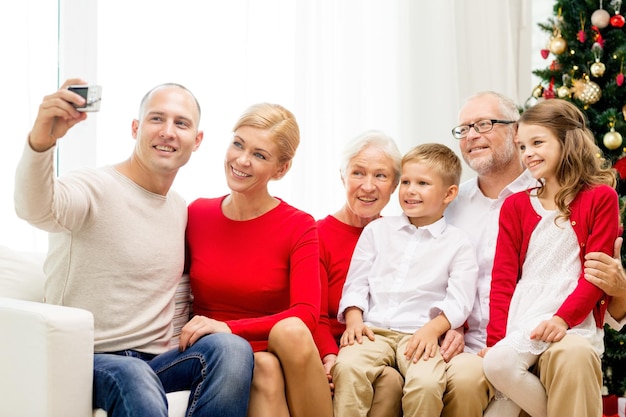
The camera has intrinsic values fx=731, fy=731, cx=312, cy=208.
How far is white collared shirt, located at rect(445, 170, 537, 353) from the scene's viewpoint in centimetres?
237

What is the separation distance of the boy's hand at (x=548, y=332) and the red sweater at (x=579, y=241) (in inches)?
2.0

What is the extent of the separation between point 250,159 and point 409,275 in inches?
25.1

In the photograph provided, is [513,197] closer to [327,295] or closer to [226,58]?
→ [327,295]

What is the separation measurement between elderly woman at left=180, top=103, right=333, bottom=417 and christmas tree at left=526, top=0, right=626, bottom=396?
1448 mm

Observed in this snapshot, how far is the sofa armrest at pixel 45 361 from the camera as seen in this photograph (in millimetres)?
1648

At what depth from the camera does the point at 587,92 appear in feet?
10.0

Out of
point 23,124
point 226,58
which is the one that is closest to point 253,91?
point 226,58

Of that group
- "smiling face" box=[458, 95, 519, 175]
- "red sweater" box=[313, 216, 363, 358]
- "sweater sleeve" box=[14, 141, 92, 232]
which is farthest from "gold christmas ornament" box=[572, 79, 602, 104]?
"sweater sleeve" box=[14, 141, 92, 232]

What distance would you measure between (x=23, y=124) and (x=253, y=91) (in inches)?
40.6

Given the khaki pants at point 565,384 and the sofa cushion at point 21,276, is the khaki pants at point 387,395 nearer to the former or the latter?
the khaki pants at point 565,384

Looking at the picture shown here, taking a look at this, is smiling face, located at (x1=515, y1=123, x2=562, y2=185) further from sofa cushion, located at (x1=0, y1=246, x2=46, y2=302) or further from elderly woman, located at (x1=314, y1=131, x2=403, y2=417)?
sofa cushion, located at (x1=0, y1=246, x2=46, y2=302)

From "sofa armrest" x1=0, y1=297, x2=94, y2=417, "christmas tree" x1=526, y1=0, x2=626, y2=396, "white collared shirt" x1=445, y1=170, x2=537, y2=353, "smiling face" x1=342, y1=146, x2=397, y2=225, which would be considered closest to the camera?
"sofa armrest" x1=0, y1=297, x2=94, y2=417

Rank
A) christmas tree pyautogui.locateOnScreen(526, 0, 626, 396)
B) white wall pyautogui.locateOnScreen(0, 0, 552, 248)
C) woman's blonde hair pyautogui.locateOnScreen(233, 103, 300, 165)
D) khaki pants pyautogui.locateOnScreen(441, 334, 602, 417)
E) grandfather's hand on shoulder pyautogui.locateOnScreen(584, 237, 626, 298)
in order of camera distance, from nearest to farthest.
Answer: khaki pants pyautogui.locateOnScreen(441, 334, 602, 417), grandfather's hand on shoulder pyautogui.locateOnScreen(584, 237, 626, 298), woman's blonde hair pyautogui.locateOnScreen(233, 103, 300, 165), white wall pyautogui.locateOnScreen(0, 0, 552, 248), christmas tree pyautogui.locateOnScreen(526, 0, 626, 396)

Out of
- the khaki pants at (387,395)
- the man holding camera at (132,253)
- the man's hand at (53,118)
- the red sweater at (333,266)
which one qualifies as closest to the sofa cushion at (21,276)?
the man holding camera at (132,253)
